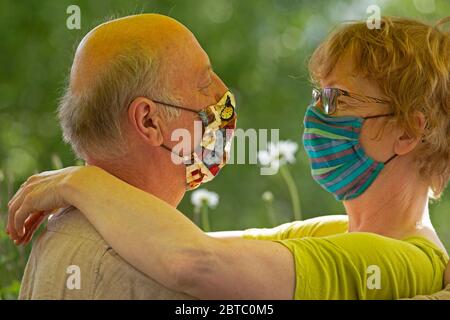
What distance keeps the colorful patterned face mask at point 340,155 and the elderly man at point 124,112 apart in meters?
0.37

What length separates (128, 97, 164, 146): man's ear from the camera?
5.76ft

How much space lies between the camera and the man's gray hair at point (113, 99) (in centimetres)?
174

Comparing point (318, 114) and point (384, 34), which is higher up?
point (384, 34)

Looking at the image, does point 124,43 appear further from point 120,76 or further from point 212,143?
point 212,143

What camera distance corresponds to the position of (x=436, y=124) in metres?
2.04

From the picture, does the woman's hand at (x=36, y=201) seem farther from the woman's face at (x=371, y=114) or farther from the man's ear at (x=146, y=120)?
the woman's face at (x=371, y=114)

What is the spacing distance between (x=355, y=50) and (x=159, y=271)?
809 millimetres

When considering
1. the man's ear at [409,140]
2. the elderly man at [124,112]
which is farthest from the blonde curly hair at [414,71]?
the elderly man at [124,112]

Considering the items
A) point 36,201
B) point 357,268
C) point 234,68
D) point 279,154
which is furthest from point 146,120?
point 234,68

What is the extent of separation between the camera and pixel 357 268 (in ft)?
5.51

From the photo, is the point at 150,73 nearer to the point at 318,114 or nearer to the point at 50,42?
the point at 318,114

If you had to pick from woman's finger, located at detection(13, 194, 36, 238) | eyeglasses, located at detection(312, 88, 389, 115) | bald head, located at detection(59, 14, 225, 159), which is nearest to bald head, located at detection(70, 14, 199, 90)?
bald head, located at detection(59, 14, 225, 159)

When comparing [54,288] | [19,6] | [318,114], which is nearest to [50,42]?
[19,6]

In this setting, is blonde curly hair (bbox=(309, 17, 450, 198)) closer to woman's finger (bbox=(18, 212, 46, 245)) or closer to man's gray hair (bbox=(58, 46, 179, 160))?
man's gray hair (bbox=(58, 46, 179, 160))
